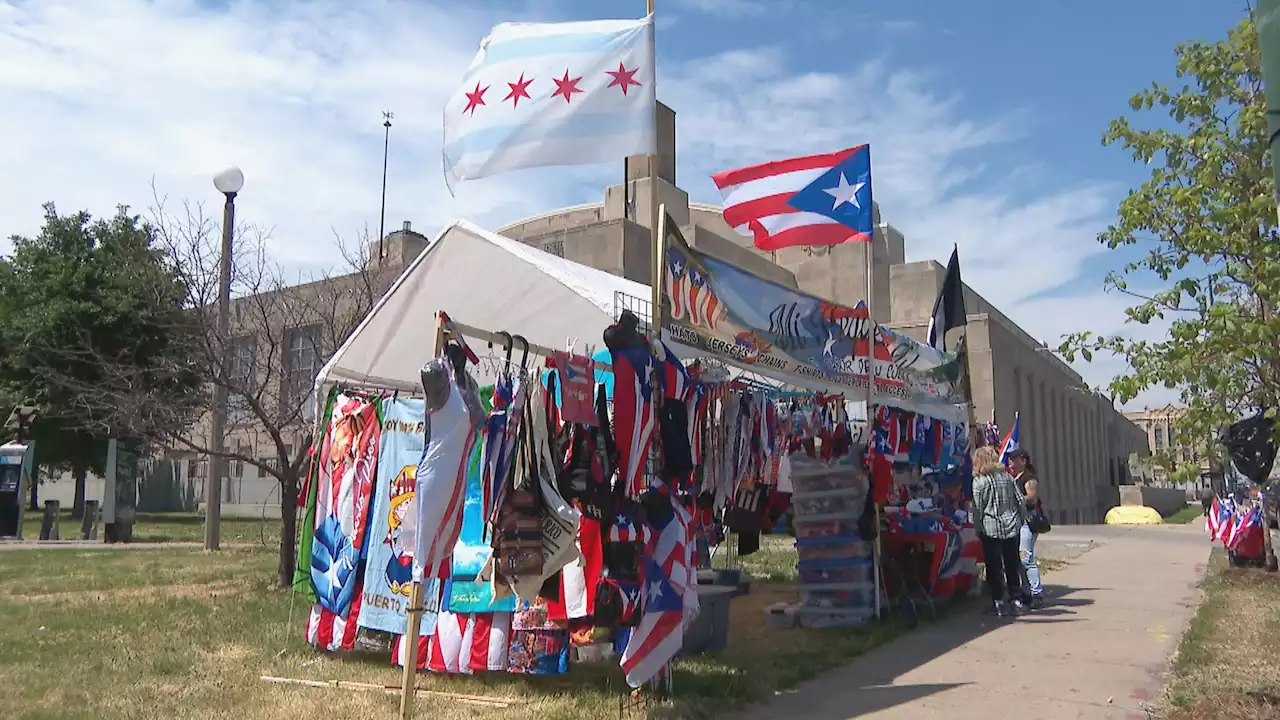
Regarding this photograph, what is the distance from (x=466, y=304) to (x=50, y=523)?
1805 cm

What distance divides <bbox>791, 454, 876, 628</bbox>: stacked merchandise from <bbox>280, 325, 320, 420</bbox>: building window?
708 centimetres

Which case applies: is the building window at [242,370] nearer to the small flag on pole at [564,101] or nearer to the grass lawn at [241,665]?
the grass lawn at [241,665]

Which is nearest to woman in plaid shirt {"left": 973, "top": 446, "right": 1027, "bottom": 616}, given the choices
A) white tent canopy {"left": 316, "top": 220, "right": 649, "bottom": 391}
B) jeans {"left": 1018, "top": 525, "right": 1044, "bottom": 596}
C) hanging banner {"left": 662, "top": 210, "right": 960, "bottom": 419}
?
jeans {"left": 1018, "top": 525, "right": 1044, "bottom": 596}

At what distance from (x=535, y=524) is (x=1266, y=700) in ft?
15.4

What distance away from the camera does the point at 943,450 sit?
11945 millimetres

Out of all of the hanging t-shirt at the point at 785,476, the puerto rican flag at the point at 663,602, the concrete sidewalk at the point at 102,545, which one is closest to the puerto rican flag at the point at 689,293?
the puerto rican flag at the point at 663,602

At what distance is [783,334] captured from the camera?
8.36 metres

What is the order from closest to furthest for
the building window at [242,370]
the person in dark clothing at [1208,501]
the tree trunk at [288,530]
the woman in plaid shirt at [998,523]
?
the woman in plaid shirt at [998,523] → the building window at [242,370] → the tree trunk at [288,530] → the person in dark clothing at [1208,501]

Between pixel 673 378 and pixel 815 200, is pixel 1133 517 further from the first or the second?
pixel 673 378

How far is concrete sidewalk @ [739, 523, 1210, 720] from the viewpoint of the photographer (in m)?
6.29

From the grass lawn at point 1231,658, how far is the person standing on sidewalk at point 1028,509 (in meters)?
1.61

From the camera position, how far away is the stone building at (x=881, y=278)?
25.1 metres

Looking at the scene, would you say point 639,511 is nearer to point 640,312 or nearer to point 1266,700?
point 640,312

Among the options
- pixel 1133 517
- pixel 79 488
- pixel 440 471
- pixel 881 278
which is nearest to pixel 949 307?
pixel 440 471
